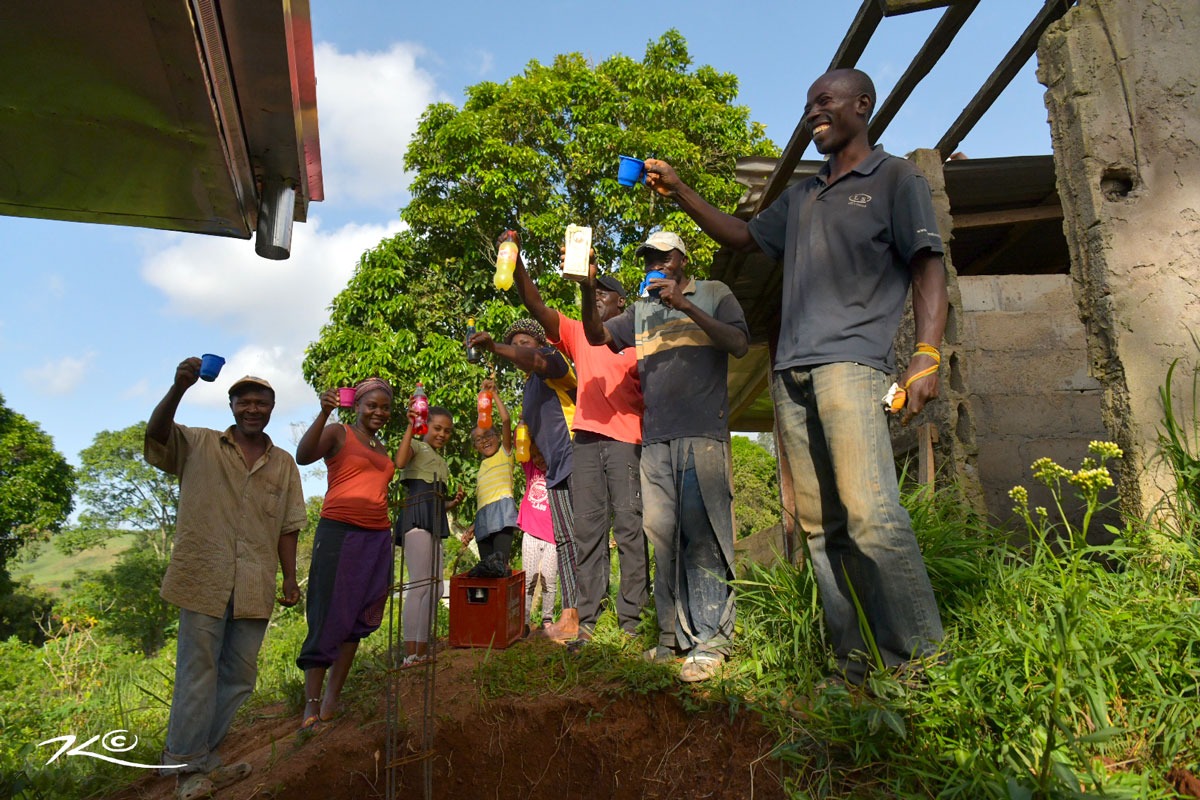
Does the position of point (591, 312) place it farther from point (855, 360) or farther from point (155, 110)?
point (155, 110)

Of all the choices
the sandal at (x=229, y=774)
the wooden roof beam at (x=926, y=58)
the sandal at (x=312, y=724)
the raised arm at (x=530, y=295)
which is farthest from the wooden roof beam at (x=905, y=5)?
the sandal at (x=229, y=774)

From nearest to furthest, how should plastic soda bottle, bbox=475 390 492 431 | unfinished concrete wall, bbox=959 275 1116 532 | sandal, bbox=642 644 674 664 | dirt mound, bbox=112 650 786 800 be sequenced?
dirt mound, bbox=112 650 786 800 → sandal, bbox=642 644 674 664 → unfinished concrete wall, bbox=959 275 1116 532 → plastic soda bottle, bbox=475 390 492 431

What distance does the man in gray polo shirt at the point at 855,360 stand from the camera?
240cm

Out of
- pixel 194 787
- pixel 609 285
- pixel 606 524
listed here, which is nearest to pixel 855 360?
pixel 606 524

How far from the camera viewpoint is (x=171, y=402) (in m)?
3.44

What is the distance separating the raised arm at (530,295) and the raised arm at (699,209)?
80cm

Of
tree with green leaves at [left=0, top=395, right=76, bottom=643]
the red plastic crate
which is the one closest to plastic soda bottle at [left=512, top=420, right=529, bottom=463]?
the red plastic crate

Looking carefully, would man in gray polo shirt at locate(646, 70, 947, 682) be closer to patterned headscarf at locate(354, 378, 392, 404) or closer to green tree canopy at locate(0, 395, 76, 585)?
patterned headscarf at locate(354, 378, 392, 404)

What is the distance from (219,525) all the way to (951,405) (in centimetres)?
388

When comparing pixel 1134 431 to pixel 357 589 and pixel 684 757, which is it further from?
pixel 357 589

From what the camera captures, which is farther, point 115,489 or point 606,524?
point 115,489

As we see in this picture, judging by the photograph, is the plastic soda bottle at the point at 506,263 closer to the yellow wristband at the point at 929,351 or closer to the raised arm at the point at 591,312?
the raised arm at the point at 591,312

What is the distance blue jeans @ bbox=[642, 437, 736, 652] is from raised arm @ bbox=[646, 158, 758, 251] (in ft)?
2.91

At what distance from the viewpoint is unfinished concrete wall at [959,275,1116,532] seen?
459cm
